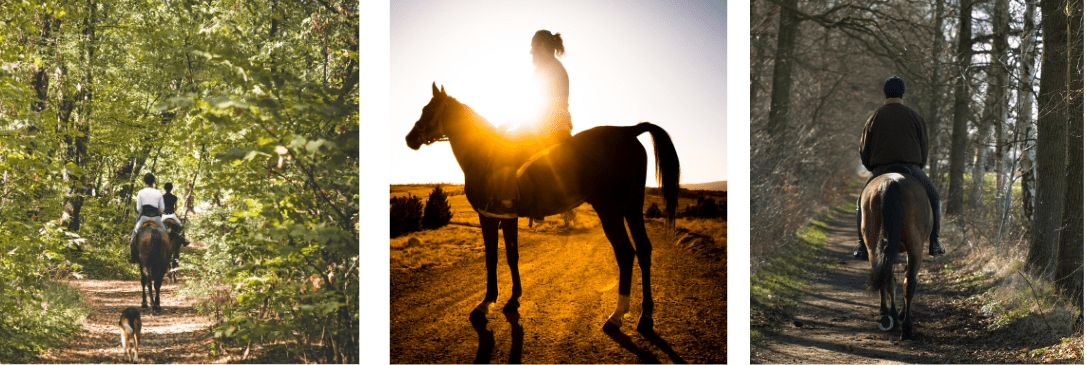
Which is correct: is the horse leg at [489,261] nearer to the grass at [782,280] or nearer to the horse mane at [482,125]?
the horse mane at [482,125]

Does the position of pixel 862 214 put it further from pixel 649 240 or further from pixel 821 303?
pixel 649 240

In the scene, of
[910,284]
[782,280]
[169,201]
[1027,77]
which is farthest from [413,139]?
[1027,77]

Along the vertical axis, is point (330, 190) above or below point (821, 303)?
above

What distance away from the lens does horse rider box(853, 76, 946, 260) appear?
187 inches

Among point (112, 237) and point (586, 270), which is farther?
point (112, 237)

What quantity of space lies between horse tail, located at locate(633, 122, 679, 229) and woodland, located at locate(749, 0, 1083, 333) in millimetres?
2216

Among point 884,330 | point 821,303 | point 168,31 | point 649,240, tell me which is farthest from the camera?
point 821,303

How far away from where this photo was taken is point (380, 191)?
14.1ft

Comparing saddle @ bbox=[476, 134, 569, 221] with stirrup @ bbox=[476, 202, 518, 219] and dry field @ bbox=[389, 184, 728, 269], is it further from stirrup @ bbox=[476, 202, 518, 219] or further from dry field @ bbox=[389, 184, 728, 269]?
dry field @ bbox=[389, 184, 728, 269]

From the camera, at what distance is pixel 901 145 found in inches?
189

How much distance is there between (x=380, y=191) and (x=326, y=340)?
1.21 m

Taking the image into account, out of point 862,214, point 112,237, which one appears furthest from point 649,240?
point 112,237

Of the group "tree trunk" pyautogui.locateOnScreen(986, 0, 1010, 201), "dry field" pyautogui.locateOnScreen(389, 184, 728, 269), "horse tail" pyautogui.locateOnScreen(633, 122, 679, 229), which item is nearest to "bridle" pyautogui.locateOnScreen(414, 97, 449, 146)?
"dry field" pyautogui.locateOnScreen(389, 184, 728, 269)

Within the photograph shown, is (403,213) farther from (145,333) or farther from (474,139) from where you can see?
(145,333)
